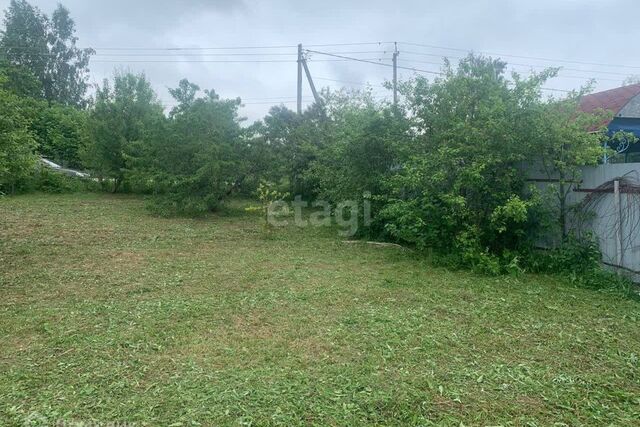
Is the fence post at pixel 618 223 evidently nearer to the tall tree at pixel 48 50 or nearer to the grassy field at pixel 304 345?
the grassy field at pixel 304 345

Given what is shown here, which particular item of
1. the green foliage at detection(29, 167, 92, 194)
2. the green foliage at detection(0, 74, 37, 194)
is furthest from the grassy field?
the green foliage at detection(29, 167, 92, 194)

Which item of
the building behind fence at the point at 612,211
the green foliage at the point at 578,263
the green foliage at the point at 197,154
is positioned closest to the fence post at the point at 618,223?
the building behind fence at the point at 612,211

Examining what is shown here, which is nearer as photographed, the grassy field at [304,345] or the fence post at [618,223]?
the grassy field at [304,345]

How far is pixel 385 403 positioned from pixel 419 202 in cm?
370

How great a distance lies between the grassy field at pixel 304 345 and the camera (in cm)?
202

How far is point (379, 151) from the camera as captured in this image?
6.94 meters

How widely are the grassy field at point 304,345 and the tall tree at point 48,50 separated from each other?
25922 millimetres

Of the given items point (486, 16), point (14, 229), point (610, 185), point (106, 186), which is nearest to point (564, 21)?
point (486, 16)

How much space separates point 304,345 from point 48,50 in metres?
30.5

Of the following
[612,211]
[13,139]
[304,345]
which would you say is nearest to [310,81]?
[13,139]

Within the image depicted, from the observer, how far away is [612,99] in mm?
6855

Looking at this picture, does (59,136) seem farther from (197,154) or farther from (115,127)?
(197,154)

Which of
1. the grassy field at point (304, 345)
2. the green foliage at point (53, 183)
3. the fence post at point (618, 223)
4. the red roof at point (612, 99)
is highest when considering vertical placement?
the red roof at point (612, 99)

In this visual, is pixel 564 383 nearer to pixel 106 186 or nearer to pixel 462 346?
pixel 462 346
